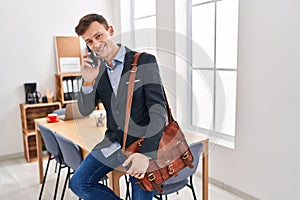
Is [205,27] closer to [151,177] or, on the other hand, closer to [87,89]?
[87,89]

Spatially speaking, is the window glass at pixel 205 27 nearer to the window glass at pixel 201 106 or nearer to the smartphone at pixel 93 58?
the window glass at pixel 201 106

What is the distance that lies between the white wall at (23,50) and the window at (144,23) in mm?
1073

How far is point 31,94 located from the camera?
364 centimetres

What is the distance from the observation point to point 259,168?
7.85 feet

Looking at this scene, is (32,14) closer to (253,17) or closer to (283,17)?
(253,17)

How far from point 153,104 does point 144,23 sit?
6.62 ft

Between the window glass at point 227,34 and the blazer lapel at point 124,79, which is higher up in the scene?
the window glass at point 227,34

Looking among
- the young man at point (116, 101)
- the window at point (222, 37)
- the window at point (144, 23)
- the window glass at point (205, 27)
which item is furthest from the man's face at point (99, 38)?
the window glass at point (205, 27)

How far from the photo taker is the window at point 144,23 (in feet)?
4.21

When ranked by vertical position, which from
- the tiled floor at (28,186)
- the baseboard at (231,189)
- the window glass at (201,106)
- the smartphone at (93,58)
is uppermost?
the smartphone at (93,58)

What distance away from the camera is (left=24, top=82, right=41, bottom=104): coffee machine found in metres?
3.63

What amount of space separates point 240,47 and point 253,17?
0.87 ft

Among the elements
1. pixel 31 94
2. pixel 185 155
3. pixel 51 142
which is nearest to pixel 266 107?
pixel 185 155

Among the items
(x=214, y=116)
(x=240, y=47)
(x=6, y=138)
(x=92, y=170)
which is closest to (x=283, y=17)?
(x=240, y=47)
